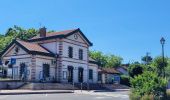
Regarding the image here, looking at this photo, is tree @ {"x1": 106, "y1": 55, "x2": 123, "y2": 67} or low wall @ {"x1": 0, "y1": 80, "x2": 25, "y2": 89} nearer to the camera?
low wall @ {"x1": 0, "y1": 80, "x2": 25, "y2": 89}

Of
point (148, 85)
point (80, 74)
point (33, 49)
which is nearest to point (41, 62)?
point (33, 49)

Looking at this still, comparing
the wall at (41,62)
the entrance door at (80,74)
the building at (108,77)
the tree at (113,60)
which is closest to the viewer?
the wall at (41,62)

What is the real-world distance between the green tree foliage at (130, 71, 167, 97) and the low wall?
2077cm

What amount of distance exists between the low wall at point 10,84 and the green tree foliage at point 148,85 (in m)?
20.8

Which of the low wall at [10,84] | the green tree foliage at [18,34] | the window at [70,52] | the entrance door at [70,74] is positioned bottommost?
the low wall at [10,84]

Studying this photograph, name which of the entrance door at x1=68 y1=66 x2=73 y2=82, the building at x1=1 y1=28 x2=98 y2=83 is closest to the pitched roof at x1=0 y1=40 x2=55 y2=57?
the building at x1=1 y1=28 x2=98 y2=83

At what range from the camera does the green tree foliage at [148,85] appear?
68.4 ft

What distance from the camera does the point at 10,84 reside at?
3991 cm

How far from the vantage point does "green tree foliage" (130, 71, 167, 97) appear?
20844 mm

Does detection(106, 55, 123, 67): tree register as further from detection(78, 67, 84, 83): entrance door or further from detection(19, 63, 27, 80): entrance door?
detection(19, 63, 27, 80): entrance door

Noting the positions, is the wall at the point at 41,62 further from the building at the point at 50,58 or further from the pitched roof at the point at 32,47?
the pitched roof at the point at 32,47

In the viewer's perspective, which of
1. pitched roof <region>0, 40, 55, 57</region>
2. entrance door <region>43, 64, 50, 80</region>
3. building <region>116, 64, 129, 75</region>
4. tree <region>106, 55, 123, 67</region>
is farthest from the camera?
tree <region>106, 55, 123, 67</region>

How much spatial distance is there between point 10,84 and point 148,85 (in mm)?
22665

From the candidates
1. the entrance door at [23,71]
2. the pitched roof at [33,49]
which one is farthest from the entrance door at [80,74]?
the entrance door at [23,71]
